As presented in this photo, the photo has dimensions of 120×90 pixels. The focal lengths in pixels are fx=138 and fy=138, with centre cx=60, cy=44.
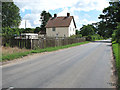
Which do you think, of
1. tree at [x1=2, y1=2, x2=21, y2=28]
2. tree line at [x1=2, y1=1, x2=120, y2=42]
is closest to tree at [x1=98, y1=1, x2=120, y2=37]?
tree line at [x1=2, y1=1, x2=120, y2=42]

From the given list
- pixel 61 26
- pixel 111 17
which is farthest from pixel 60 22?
pixel 111 17

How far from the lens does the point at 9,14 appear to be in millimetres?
42906

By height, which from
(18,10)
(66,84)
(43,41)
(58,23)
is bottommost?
(66,84)

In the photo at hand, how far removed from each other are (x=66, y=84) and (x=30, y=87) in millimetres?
1368

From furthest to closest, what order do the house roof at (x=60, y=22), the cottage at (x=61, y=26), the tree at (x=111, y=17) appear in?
the tree at (x=111, y=17) < the house roof at (x=60, y=22) < the cottage at (x=61, y=26)

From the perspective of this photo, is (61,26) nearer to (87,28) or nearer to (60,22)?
(60,22)

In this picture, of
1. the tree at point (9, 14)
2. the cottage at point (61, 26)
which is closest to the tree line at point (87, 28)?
the tree at point (9, 14)

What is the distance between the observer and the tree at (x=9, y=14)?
4216 centimetres

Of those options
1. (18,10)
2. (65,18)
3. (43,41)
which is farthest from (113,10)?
(43,41)

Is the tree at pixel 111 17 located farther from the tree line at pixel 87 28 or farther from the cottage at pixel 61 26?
the cottage at pixel 61 26

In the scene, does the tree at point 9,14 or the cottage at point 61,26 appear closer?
the tree at point 9,14

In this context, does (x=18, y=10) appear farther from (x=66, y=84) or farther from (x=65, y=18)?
(x=66, y=84)

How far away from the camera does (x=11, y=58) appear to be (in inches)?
419

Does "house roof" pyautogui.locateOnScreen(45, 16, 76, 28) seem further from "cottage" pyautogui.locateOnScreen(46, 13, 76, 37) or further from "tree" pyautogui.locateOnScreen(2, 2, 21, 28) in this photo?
"tree" pyautogui.locateOnScreen(2, 2, 21, 28)
